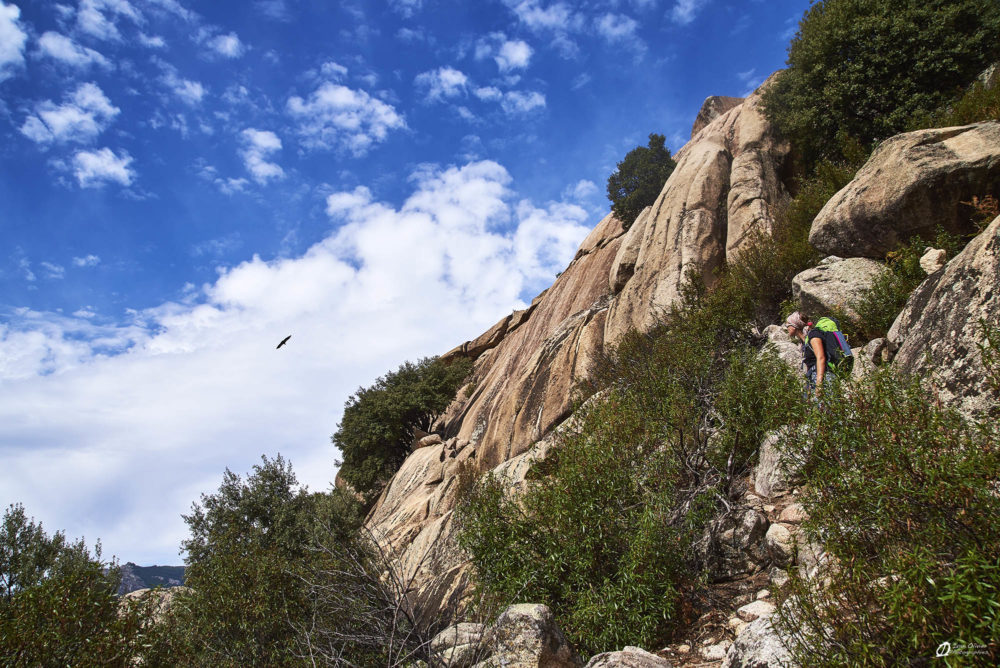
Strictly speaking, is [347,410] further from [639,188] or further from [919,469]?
[919,469]

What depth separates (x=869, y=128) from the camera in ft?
63.6

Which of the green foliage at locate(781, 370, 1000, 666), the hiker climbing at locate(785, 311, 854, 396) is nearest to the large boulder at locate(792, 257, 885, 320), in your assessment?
the hiker climbing at locate(785, 311, 854, 396)

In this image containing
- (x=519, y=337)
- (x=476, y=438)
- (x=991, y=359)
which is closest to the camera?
(x=991, y=359)

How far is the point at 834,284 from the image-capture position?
42.4ft

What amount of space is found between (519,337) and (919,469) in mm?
30031

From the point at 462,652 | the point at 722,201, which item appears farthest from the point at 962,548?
the point at 722,201

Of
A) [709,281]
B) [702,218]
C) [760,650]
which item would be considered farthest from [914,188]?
[760,650]

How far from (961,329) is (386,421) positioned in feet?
111

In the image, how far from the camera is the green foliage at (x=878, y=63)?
17.9 metres

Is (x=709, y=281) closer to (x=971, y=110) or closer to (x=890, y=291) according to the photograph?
(x=890, y=291)

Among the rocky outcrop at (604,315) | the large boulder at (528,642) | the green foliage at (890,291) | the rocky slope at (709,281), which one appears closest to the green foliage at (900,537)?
the rocky slope at (709,281)

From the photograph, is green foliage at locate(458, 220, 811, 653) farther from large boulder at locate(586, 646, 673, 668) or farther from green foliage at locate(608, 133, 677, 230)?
green foliage at locate(608, 133, 677, 230)

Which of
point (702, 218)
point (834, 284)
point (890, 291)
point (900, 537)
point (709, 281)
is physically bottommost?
point (900, 537)

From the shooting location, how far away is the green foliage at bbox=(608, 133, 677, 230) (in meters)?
32.0
